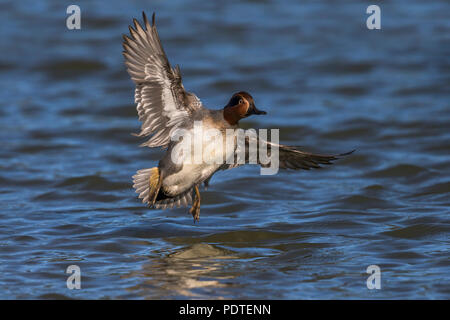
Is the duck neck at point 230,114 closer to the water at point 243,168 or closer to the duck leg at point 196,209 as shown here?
the duck leg at point 196,209

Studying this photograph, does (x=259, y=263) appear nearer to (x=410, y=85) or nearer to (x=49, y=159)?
(x=49, y=159)

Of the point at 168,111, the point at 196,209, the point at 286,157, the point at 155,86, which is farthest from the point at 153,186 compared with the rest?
the point at 286,157

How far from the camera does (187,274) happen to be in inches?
212

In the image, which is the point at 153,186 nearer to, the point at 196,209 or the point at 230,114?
the point at 196,209

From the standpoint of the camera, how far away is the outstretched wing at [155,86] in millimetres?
5625

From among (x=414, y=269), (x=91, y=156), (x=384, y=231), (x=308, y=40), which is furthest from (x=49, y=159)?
(x=308, y=40)

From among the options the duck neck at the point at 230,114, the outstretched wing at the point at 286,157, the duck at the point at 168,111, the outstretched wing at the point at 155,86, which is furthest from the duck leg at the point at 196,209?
the duck neck at the point at 230,114

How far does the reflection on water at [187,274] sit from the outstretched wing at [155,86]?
920 millimetres

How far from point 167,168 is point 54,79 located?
6669 mm

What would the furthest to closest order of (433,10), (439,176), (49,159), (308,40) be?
(433,10) < (308,40) < (49,159) < (439,176)

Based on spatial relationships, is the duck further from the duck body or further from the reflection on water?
the reflection on water

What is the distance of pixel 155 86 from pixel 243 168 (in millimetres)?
3030

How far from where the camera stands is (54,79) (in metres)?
12.0
